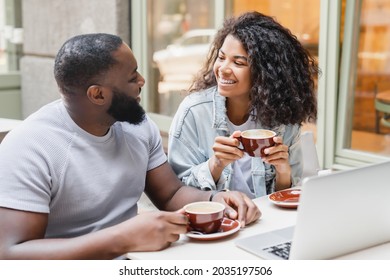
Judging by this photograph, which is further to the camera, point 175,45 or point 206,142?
point 175,45

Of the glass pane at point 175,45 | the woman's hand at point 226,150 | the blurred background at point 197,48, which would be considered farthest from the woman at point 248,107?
the glass pane at point 175,45

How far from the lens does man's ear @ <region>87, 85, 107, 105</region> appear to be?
72.8 inches

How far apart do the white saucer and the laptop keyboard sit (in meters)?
0.13

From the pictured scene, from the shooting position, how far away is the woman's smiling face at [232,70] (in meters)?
2.42

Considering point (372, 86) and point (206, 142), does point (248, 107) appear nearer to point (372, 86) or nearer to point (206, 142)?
point (206, 142)

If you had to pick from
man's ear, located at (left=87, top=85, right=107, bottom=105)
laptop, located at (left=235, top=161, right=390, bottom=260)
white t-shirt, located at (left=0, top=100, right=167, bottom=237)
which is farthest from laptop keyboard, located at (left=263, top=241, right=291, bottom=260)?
man's ear, located at (left=87, top=85, right=107, bottom=105)

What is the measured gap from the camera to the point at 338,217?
1509 mm

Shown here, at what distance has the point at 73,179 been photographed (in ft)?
5.96

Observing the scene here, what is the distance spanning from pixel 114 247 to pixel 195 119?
94 centimetres

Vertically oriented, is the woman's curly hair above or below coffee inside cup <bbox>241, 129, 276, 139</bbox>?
above

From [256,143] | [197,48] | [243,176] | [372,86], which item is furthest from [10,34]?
[256,143]

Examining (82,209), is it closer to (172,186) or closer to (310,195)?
(172,186)

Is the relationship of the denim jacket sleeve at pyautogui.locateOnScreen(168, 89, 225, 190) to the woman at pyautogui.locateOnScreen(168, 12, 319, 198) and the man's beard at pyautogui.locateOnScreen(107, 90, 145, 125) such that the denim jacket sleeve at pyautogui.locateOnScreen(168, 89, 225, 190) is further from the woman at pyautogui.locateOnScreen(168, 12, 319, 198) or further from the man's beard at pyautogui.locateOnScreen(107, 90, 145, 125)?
the man's beard at pyautogui.locateOnScreen(107, 90, 145, 125)

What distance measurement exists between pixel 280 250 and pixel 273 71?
102 cm
